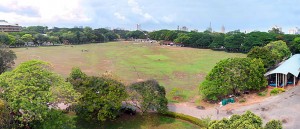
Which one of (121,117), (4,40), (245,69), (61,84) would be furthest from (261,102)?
(4,40)

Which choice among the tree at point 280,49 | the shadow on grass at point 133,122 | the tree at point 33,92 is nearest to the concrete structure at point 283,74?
the tree at point 280,49

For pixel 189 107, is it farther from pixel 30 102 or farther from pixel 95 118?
pixel 30 102

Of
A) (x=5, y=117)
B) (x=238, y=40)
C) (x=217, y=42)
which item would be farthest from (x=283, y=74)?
(x=217, y=42)

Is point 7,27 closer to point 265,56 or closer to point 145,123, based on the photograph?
point 265,56

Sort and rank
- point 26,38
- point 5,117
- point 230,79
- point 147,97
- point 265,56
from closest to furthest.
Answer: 1. point 5,117
2. point 147,97
3. point 230,79
4. point 265,56
5. point 26,38

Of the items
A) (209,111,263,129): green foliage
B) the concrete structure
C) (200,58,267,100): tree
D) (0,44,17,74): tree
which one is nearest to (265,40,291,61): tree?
the concrete structure

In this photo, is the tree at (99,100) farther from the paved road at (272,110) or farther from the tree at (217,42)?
the tree at (217,42)

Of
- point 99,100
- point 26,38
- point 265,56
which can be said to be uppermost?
point 26,38
